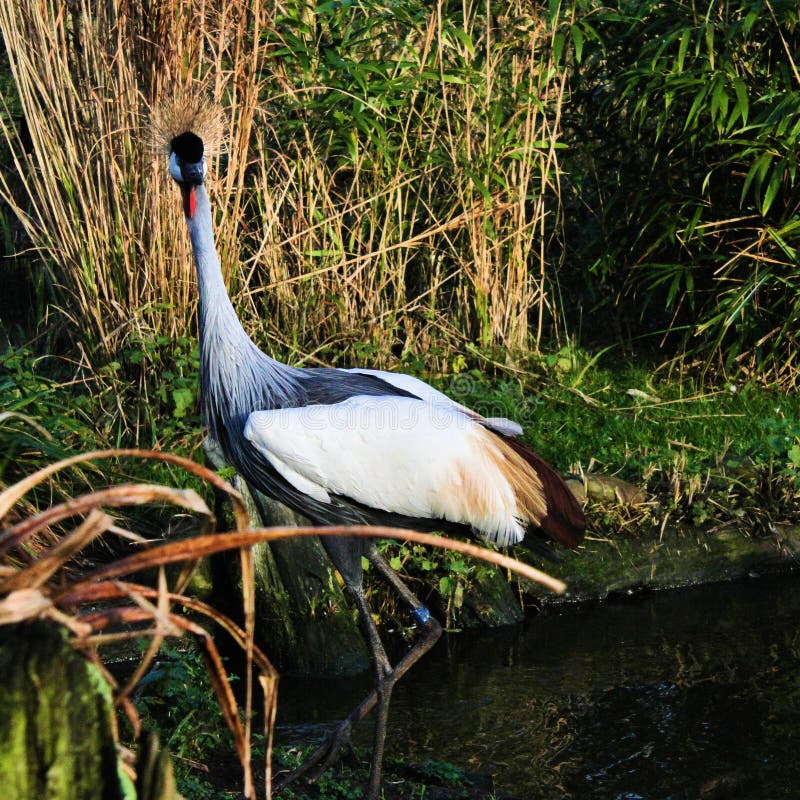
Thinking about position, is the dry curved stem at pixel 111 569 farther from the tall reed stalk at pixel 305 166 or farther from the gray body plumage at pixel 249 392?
the tall reed stalk at pixel 305 166

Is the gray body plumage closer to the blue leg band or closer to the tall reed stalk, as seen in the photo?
the blue leg band

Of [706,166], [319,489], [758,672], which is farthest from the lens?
[706,166]

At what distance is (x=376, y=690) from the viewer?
3.62m

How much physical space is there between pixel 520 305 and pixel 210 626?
297cm

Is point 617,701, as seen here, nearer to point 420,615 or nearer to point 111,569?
point 420,615

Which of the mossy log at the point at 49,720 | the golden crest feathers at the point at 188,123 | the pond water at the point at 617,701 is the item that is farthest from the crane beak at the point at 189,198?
the mossy log at the point at 49,720

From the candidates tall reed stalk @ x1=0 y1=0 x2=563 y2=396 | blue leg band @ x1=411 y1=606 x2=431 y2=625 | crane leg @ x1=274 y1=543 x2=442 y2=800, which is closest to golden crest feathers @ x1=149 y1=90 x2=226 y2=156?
tall reed stalk @ x1=0 y1=0 x2=563 y2=396

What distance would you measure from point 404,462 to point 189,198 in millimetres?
1143

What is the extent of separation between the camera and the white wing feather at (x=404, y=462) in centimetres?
354

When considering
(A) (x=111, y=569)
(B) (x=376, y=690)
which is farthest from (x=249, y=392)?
(A) (x=111, y=569)

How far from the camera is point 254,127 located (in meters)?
5.75

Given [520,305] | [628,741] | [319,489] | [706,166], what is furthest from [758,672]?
[706,166]

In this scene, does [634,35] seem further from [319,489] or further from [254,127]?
[319,489]

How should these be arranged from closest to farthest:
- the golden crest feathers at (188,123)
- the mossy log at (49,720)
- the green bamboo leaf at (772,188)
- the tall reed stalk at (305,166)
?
the mossy log at (49,720) → the golden crest feathers at (188,123) → the tall reed stalk at (305,166) → the green bamboo leaf at (772,188)
